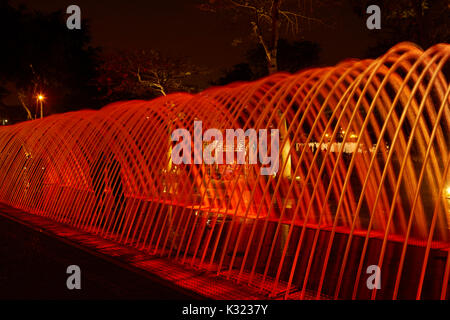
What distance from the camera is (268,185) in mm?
7309

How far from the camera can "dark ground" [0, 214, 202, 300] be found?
6.28 meters

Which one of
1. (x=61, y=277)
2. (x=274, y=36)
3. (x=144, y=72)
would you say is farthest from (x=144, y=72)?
(x=61, y=277)

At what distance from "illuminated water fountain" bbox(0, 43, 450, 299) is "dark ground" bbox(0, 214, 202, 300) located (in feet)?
3.61

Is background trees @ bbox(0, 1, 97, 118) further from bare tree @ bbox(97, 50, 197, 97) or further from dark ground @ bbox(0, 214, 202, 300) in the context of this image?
dark ground @ bbox(0, 214, 202, 300)

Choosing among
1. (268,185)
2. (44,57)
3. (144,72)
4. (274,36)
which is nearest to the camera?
(268,185)

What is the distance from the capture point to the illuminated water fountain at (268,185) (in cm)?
611

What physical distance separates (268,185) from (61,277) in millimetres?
3998

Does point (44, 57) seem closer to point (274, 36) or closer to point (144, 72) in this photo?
point (144, 72)

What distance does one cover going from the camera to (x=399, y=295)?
6.20 metres

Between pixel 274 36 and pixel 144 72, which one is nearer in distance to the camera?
pixel 274 36

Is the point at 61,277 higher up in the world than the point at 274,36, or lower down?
lower down

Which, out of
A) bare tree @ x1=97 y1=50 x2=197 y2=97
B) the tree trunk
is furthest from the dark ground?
bare tree @ x1=97 y1=50 x2=197 y2=97
